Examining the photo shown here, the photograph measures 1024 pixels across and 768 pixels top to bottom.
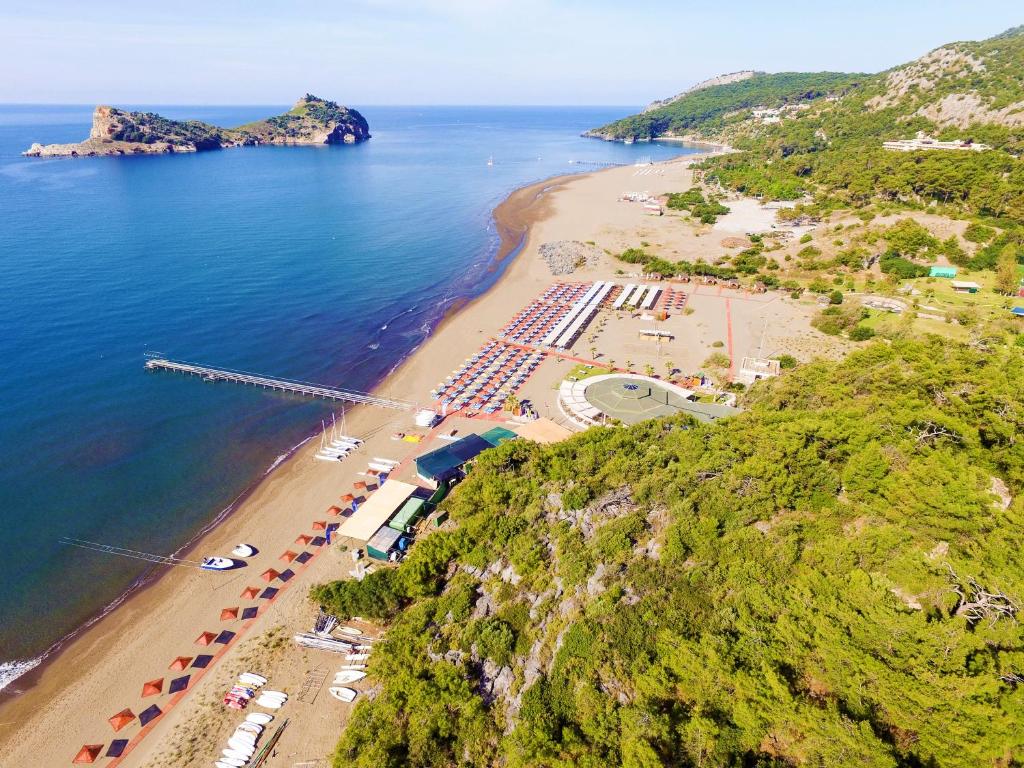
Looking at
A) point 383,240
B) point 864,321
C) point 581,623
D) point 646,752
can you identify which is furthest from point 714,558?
point 383,240

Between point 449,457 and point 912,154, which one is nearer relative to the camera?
point 449,457

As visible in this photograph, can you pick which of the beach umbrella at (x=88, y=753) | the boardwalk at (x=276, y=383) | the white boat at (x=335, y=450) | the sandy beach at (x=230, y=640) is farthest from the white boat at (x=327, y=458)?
the beach umbrella at (x=88, y=753)

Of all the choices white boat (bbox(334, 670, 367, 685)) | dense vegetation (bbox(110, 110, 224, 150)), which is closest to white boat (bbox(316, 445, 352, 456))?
white boat (bbox(334, 670, 367, 685))

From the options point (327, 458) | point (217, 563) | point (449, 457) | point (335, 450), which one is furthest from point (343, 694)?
point (335, 450)

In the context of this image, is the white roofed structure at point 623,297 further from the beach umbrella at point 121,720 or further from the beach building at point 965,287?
the beach umbrella at point 121,720

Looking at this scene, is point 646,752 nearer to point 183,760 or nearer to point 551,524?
point 551,524

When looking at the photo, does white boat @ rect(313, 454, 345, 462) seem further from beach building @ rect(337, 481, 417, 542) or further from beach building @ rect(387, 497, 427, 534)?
beach building @ rect(387, 497, 427, 534)

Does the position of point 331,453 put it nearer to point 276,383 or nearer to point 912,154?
point 276,383
